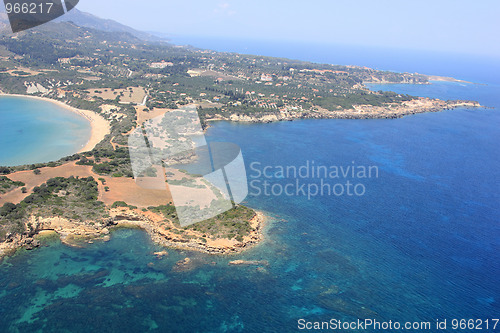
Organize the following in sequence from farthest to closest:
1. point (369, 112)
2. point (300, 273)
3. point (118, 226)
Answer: point (369, 112), point (118, 226), point (300, 273)

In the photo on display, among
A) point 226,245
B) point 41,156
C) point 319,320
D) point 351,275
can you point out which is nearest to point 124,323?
point 226,245

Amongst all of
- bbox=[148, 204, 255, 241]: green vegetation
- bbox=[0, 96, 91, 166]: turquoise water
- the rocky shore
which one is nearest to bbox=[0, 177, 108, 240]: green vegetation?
the rocky shore

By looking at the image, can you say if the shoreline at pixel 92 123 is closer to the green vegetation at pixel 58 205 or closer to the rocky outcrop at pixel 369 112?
the green vegetation at pixel 58 205

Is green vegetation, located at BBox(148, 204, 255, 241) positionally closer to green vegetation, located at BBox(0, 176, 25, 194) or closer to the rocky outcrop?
green vegetation, located at BBox(0, 176, 25, 194)

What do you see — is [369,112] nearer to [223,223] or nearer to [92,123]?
[92,123]

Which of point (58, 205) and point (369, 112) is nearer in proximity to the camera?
point (58, 205)

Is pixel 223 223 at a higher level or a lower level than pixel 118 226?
higher

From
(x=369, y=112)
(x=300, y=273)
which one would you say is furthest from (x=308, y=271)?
(x=369, y=112)
